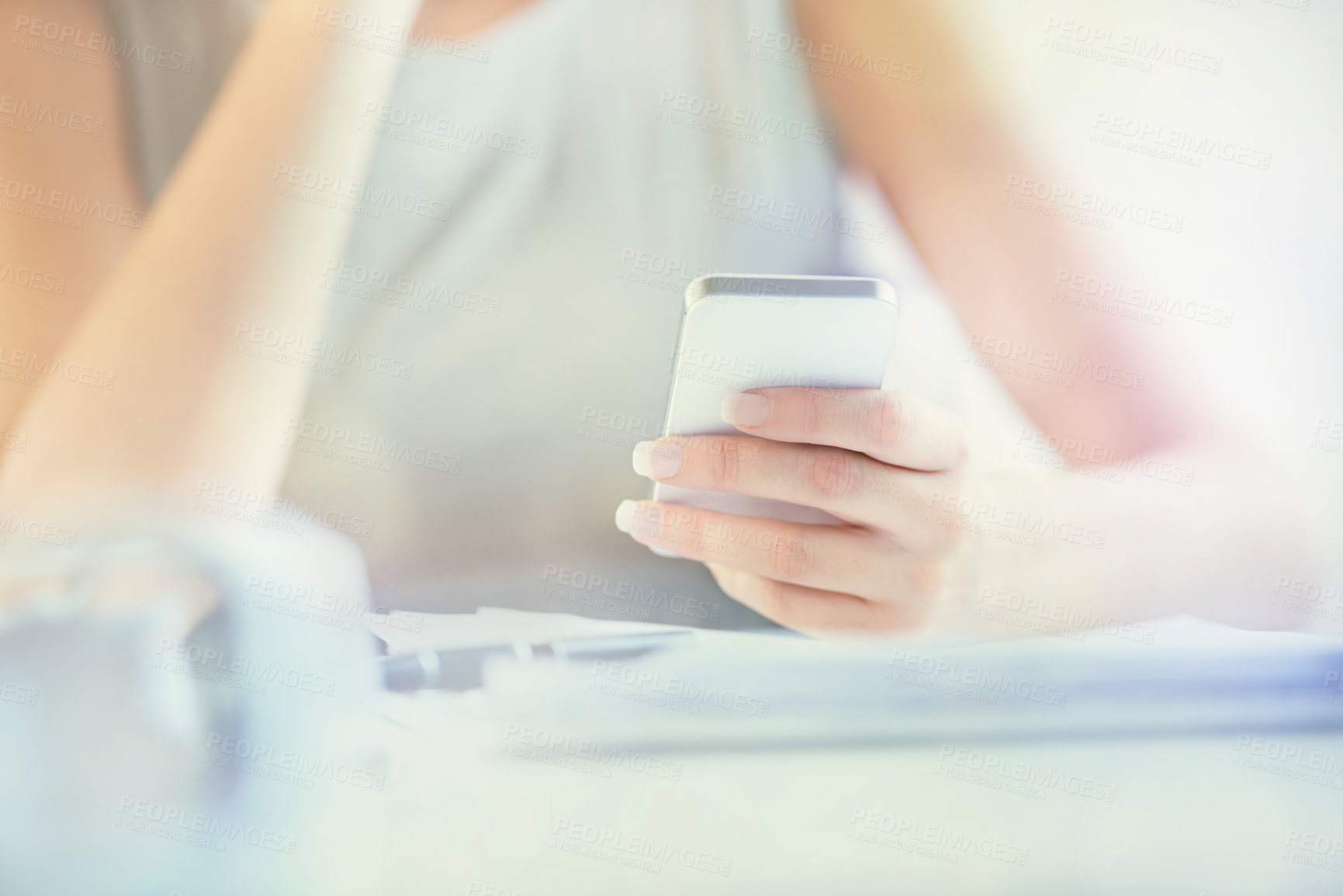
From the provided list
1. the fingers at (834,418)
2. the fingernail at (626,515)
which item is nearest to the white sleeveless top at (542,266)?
the fingernail at (626,515)

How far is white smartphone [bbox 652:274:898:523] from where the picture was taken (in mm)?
461

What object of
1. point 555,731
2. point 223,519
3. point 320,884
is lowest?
point 320,884

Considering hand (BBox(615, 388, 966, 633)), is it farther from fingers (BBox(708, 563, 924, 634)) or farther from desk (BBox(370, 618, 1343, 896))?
desk (BBox(370, 618, 1343, 896))

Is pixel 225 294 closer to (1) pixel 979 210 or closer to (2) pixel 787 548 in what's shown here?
(2) pixel 787 548

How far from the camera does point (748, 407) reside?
0.51 m

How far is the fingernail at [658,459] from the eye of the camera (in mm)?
541

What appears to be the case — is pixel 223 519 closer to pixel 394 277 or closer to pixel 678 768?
pixel 394 277

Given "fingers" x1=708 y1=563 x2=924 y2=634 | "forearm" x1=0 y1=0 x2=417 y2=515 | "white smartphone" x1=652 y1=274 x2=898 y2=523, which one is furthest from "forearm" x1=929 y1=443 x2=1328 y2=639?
"forearm" x1=0 y1=0 x2=417 y2=515

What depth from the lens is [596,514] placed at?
60 centimetres

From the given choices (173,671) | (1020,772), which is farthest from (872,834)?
(173,671)

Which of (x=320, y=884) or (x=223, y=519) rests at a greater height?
(x=223, y=519)

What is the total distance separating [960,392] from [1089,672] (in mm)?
245

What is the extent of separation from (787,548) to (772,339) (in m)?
0.17

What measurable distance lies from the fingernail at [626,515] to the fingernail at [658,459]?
0.12 ft
